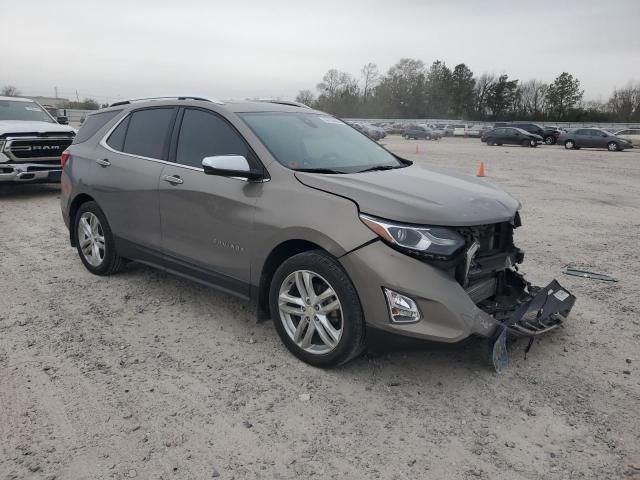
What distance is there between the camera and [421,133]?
168 feet

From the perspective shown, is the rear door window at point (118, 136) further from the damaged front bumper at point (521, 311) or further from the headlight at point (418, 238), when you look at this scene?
the damaged front bumper at point (521, 311)

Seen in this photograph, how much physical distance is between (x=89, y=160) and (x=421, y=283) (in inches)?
150

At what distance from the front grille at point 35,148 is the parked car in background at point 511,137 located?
110 feet

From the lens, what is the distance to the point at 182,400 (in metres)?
3.23

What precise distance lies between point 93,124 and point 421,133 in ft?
158

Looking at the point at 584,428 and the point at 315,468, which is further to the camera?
the point at 584,428

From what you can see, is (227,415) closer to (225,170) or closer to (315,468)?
(315,468)

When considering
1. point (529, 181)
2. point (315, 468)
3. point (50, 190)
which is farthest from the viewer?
point (529, 181)

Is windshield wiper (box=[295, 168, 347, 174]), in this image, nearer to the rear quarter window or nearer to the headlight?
the headlight

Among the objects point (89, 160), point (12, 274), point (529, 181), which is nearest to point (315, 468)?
point (89, 160)

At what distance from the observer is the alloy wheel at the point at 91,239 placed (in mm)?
5316

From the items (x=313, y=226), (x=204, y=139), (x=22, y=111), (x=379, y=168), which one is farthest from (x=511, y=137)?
(x=313, y=226)

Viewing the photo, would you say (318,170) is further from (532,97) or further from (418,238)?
(532,97)

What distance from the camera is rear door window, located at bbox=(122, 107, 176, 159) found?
4.61 metres
